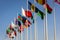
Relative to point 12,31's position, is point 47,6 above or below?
above

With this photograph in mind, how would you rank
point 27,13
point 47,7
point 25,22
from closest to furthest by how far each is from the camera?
A: point 47,7
point 27,13
point 25,22

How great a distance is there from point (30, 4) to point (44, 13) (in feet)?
15.9

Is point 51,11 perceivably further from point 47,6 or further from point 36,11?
point 36,11

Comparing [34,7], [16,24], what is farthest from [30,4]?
[16,24]

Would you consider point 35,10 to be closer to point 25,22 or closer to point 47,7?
point 47,7

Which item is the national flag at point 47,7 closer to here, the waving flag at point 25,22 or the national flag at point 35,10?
the national flag at point 35,10

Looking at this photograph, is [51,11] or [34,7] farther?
[34,7]

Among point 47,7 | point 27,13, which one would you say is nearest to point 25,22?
point 27,13

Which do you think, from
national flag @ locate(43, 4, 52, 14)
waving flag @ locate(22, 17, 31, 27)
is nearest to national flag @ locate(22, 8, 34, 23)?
waving flag @ locate(22, 17, 31, 27)

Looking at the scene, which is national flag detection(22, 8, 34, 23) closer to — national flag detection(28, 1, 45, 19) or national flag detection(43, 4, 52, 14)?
national flag detection(28, 1, 45, 19)

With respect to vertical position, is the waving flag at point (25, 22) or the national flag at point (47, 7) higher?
the national flag at point (47, 7)

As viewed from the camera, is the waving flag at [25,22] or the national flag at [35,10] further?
the waving flag at [25,22]

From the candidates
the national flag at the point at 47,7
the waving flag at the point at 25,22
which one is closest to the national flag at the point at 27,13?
the waving flag at the point at 25,22

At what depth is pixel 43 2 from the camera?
172 feet
